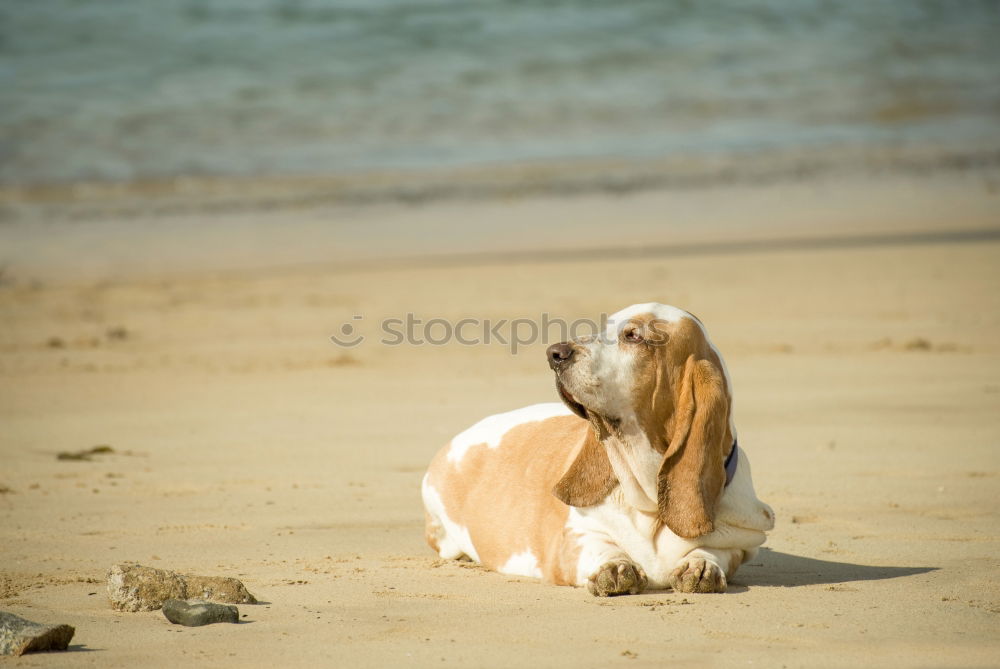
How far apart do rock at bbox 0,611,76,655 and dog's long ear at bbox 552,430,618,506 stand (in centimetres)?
193

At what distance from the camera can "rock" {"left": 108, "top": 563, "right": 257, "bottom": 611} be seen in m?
4.77

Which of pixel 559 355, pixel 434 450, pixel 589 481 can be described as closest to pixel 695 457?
pixel 589 481

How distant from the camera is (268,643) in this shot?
4.30m

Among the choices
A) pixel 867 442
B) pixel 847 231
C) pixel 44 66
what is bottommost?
pixel 867 442

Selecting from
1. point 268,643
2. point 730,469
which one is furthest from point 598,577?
point 268,643

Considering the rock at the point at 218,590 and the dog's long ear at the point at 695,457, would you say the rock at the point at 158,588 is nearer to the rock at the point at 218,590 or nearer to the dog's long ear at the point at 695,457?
the rock at the point at 218,590

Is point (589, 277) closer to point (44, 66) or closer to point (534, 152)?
point (534, 152)

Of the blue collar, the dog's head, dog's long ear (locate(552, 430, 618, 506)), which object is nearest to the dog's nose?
the dog's head

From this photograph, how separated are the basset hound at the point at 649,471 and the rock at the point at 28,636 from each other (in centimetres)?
194

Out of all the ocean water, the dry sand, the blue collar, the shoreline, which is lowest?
the dry sand

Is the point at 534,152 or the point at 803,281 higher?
the point at 534,152

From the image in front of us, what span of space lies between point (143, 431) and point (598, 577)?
491cm

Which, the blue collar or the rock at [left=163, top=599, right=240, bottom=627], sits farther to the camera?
the blue collar

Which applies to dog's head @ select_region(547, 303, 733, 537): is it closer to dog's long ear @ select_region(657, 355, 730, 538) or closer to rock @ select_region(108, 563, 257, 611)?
dog's long ear @ select_region(657, 355, 730, 538)
